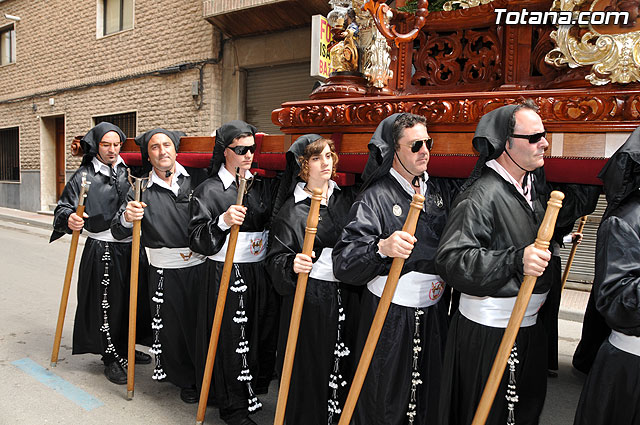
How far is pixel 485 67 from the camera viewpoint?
9.90 ft

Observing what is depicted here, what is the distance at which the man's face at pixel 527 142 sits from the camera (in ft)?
7.20

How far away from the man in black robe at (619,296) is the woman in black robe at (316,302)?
133 centimetres

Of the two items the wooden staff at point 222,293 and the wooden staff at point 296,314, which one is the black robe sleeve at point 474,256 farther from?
the wooden staff at point 222,293

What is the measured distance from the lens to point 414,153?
253cm

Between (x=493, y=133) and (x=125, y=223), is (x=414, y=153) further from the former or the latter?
(x=125, y=223)

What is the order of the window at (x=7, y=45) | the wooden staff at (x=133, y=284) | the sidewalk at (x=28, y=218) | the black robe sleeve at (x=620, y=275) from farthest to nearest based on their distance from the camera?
the window at (x=7, y=45), the sidewalk at (x=28, y=218), the wooden staff at (x=133, y=284), the black robe sleeve at (x=620, y=275)

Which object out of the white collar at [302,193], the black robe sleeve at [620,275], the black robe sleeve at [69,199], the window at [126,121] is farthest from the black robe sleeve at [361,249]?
the window at [126,121]

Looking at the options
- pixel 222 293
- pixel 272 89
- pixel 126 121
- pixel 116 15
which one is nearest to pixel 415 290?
pixel 222 293

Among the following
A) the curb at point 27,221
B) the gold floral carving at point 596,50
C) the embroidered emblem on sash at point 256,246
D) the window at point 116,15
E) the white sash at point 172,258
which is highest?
the window at point 116,15

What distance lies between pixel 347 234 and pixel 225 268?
3.24ft

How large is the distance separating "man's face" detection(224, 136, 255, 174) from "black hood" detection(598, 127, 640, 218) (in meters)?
2.17

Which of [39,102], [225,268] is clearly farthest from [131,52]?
[225,268]

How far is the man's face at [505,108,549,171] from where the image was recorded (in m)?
2.19

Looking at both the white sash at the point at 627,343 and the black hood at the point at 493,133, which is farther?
the black hood at the point at 493,133
